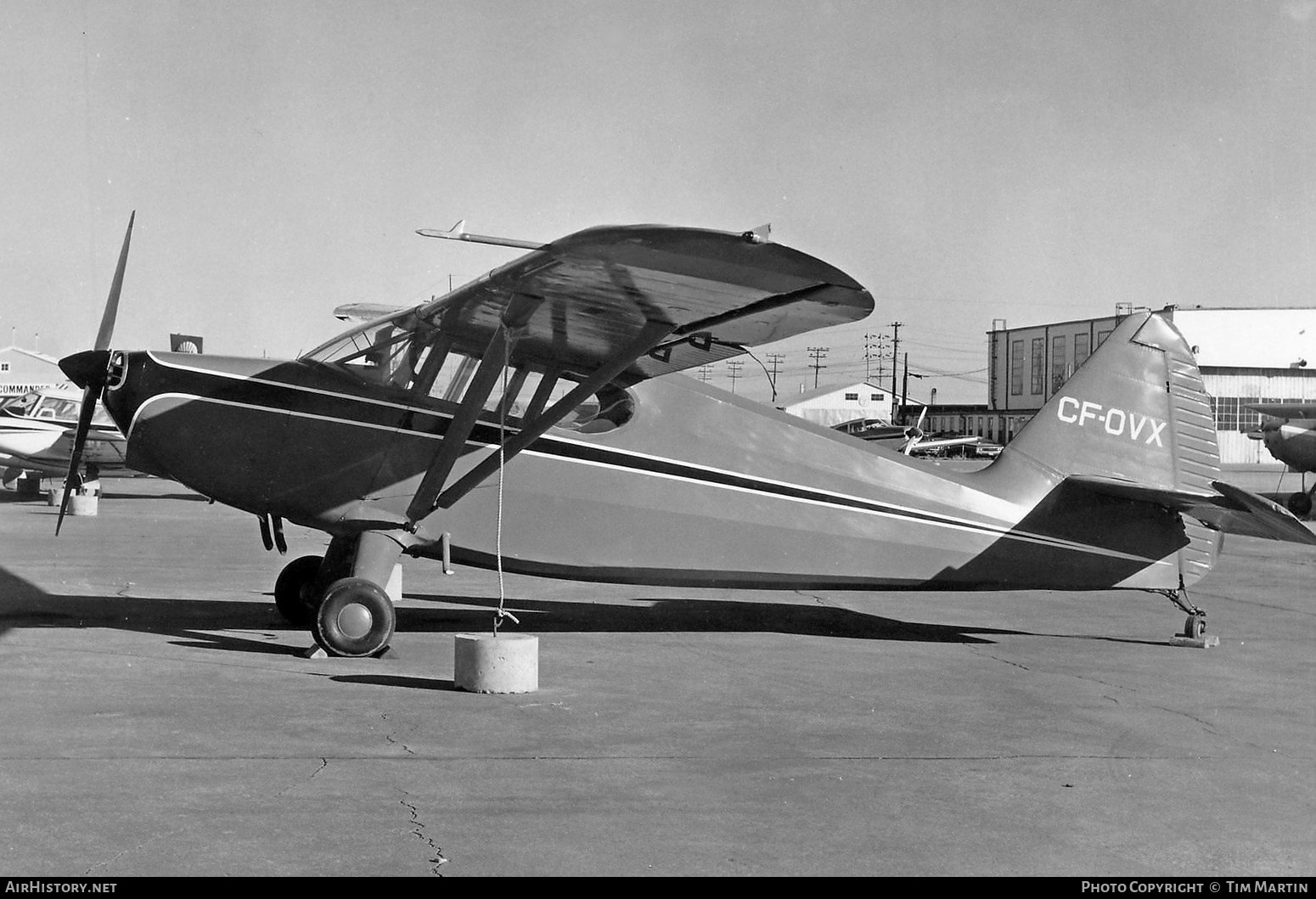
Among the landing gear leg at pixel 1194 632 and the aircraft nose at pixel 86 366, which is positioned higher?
the aircraft nose at pixel 86 366

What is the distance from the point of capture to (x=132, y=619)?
1048 cm

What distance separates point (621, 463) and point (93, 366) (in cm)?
387

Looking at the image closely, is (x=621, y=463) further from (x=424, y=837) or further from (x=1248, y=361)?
(x=1248, y=361)

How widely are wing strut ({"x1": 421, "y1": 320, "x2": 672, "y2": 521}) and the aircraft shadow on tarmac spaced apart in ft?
5.02

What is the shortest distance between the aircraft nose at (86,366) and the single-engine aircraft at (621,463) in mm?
20

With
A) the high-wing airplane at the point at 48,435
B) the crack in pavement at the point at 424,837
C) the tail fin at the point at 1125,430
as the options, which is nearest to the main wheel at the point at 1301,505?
the tail fin at the point at 1125,430

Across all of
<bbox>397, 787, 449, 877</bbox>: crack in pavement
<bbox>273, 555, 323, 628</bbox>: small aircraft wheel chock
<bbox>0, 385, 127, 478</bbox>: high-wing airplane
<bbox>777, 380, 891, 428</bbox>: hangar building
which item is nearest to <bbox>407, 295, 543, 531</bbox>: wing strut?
<bbox>273, 555, 323, 628</bbox>: small aircraft wheel chock

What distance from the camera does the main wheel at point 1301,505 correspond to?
2908cm

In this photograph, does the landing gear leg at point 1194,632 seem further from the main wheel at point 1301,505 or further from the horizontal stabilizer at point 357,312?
the main wheel at point 1301,505

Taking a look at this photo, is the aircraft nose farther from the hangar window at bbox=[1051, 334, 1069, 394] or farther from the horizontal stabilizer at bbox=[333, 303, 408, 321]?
the hangar window at bbox=[1051, 334, 1069, 394]

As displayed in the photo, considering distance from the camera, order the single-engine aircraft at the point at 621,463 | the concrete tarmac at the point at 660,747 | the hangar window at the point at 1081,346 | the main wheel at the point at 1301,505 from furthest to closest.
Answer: the hangar window at the point at 1081,346 < the main wheel at the point at 1301,505 < the single-engine aircraft at the point at 621,463 < the concrete tarmac at the point at 660,747

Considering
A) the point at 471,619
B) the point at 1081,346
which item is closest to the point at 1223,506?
the point at 471,619

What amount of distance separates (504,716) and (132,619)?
4991mm

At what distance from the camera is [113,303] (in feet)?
32.1
